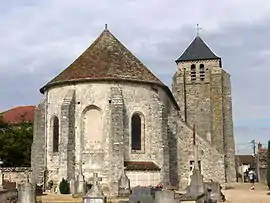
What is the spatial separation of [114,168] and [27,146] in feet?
49.4

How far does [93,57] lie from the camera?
29.0m

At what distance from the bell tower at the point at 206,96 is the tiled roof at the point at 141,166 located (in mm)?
15185

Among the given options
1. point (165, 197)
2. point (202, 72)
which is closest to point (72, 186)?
point (165, 197)

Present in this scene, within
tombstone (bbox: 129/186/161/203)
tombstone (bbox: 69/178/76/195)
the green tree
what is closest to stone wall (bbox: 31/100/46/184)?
tombstone (bbox: 69/178/76/195)

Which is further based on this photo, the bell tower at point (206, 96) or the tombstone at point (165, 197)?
the bell tower at point (206, 96)

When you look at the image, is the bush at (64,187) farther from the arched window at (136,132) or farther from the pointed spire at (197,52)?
the pointed spire at (197,52)

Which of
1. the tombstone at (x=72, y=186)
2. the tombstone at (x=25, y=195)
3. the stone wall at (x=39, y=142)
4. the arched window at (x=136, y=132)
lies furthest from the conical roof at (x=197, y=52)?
the tombstone at (x=25, y=195)

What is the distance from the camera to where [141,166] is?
26.6m

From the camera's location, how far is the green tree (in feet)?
123

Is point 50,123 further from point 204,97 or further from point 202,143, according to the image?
point 204,97

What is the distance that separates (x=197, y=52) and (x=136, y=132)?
21.1 meters

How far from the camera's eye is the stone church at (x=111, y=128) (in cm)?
2642

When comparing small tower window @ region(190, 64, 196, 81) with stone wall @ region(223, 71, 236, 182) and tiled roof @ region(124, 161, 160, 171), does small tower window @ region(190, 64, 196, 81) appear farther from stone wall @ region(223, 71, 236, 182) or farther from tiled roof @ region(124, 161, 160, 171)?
tiled roof @ region(124, 161, 160, 171)

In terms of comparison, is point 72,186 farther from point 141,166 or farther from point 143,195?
point 143,195
